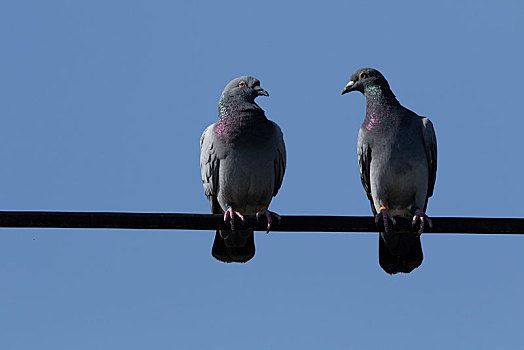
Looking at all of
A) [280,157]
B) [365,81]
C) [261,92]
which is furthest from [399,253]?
[261,92]

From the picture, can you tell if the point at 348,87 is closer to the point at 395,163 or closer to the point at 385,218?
the point at 395,163

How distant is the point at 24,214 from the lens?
18.2 ft

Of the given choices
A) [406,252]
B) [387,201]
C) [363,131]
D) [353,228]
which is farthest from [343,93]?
[353,228]

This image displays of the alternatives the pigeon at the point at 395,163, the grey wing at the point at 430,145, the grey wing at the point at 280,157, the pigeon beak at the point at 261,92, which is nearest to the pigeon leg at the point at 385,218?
the pigeon at the point at 395,163

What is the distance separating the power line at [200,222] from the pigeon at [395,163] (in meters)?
3.46

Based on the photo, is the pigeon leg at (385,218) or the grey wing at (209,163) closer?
the pigeon leg at (385,218)

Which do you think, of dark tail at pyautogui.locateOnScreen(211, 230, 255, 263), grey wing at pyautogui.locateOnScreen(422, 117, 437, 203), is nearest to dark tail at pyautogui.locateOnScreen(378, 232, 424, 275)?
grey wing at pyautogui.locateOnScreen(422, 117, 437, 203)

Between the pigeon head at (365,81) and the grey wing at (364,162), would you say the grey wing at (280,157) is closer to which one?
the grey wing at (364,162)

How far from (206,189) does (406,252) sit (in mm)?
2538

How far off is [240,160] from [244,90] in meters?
0.93

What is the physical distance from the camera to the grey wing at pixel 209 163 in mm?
9773

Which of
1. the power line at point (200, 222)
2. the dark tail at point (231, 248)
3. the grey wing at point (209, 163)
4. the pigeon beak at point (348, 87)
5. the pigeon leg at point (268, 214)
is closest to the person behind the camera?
the power line at point (200, 222)

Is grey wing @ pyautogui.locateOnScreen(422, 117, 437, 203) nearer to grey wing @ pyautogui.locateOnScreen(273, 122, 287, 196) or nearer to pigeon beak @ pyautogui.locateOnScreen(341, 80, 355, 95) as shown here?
pigeon beak @ pyautogui.locateOnScreen(341, 80, 355, 95)

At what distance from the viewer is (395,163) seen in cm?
967
